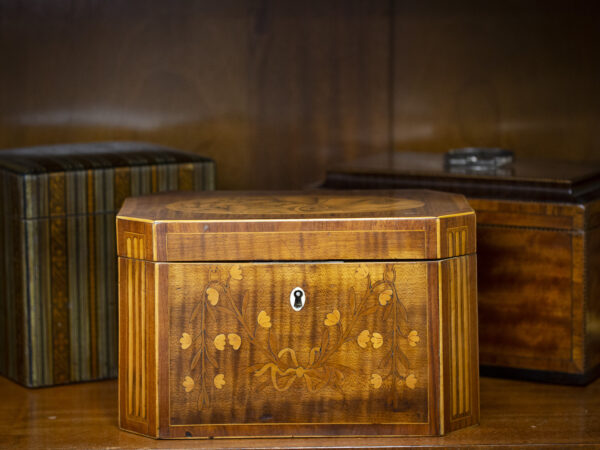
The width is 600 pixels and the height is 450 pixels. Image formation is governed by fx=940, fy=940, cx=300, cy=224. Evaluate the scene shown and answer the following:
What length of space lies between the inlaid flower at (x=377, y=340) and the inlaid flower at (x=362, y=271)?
57 millimetres

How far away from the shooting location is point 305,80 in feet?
4.39

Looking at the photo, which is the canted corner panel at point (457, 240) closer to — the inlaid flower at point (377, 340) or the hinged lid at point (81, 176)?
the inlaid flower at point (377, 340)

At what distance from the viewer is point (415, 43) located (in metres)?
1.33

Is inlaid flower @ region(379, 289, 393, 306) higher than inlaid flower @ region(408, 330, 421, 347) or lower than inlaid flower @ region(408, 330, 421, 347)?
higher

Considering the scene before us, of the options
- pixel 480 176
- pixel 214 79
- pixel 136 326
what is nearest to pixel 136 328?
pixel 136 326

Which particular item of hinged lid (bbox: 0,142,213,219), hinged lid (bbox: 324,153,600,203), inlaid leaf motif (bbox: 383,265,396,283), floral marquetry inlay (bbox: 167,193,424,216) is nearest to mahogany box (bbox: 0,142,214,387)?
hinged lid (bbox: 0,142,213,219)

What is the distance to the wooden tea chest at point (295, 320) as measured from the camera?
85 cm

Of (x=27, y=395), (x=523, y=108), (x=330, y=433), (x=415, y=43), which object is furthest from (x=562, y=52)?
(x=27, y=395)

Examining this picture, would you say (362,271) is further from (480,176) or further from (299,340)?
(480,176)

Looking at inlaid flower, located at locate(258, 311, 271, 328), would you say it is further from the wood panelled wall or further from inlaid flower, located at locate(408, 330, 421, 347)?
the wood panelled wall

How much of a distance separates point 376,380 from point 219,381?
146 mm

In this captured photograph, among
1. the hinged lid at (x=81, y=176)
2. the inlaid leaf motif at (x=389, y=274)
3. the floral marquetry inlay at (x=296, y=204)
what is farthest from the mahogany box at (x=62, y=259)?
the inlaid leaf motif at (x=389, y=274)

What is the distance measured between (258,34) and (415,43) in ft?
0.73

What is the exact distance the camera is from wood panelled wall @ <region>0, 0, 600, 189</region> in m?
1.29
